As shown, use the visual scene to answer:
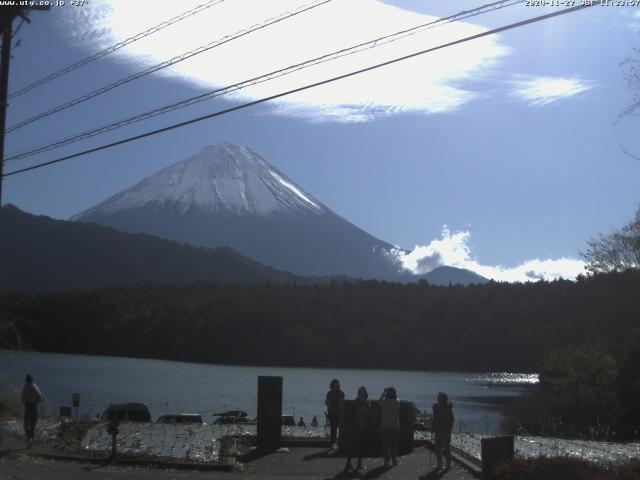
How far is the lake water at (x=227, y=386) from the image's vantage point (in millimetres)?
56084

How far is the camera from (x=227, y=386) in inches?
3036

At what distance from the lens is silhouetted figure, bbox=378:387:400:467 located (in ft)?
48.9

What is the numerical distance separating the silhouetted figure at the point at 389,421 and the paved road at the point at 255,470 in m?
0.31

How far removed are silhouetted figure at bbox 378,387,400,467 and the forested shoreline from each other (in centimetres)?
8060

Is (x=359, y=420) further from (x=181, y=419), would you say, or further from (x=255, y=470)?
(x=181, y=419)

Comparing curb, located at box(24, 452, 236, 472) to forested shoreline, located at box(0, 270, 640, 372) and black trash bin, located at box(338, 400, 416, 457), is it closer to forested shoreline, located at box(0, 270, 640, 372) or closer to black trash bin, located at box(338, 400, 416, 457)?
black trash bin, located at box(338, 400, 416, 457)

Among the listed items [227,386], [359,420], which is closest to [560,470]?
[359,420]

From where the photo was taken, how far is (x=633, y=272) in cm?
4188

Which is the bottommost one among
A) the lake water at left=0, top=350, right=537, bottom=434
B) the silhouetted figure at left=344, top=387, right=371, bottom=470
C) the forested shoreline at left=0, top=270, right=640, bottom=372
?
the lake water at left=0, top=350, right=537, bottom=434

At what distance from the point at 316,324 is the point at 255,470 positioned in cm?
11116

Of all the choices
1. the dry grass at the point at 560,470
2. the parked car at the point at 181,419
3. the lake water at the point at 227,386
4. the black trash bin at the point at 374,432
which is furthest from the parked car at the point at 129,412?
the lake water at the point at 227,386

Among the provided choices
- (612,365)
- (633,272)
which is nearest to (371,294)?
(633,272)

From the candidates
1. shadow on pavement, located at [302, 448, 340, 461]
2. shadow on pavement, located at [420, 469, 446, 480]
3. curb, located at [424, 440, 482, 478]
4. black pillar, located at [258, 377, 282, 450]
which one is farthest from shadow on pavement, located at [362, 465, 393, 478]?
Answer: black pillar, located at [258, 377, 282, 450]

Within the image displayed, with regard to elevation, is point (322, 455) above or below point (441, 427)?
below
